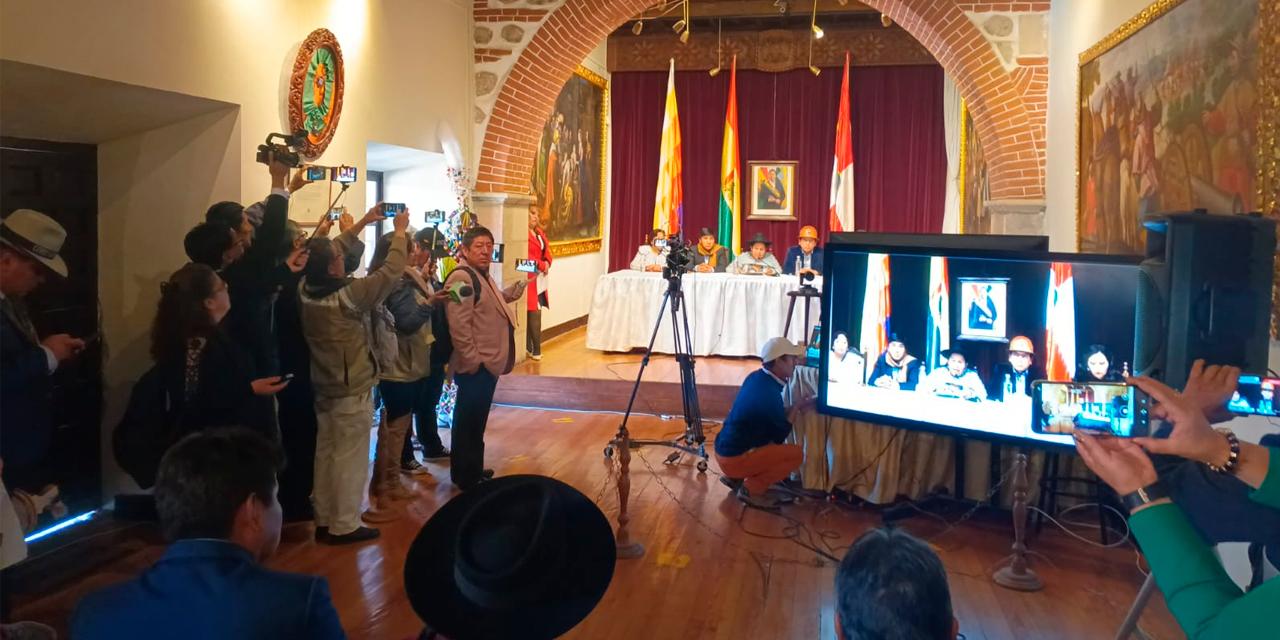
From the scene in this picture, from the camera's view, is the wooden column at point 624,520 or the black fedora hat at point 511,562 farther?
the wooden column at point 624,520

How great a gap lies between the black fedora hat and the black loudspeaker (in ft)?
6.22

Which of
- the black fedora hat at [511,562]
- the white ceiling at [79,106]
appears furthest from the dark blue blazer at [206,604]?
the white ceiling at [79,106]

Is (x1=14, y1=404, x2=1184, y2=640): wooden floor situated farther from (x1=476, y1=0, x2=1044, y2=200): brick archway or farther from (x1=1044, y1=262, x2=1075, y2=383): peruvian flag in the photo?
(x1=476, y1=0, x2=1044, y2=200): brick archway

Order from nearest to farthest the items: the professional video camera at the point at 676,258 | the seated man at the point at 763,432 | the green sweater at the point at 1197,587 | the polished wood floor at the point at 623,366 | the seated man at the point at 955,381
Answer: the green sweater at the point at 1197,587 → the seated man at the point at 955,381 → the seated man at the point at 763,432 → the professional video camera at the point at 676,258 → the polished wood floor at the point at 623,366

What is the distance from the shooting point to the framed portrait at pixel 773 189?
11500 millimetres

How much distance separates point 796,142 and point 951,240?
703cm

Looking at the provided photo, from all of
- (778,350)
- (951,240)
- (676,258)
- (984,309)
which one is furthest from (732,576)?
(676,258)

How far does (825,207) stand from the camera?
454 inches

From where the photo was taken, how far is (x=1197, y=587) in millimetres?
1175

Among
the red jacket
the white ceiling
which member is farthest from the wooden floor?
the red jacket

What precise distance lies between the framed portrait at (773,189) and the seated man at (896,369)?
763 cm

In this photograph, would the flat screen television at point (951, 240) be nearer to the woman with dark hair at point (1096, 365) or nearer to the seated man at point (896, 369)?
the seated man at point (896, 369)

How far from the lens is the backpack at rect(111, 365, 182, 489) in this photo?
342 cm

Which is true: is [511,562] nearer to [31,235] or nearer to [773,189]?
[31,235]
